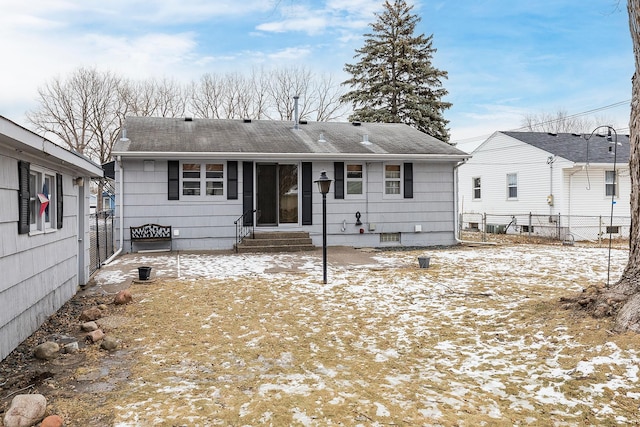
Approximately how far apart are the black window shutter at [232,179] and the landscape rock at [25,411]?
933 cm

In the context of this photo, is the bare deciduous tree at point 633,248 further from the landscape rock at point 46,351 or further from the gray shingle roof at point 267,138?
the gray shingle roof at point 267,138

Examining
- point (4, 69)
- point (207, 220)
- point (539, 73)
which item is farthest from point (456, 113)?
point (4, 69)

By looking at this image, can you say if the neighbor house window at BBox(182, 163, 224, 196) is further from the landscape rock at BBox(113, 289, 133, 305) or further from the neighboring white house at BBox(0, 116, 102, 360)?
the landscape rock at BBox(113, 289, 133, 305)

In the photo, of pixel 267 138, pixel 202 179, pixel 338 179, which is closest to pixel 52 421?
pixel 202 179

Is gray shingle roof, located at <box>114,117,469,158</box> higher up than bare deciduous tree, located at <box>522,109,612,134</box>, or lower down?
lower down

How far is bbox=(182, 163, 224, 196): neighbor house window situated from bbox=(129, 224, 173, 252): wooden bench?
3.68 feet

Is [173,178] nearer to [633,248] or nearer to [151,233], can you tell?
[151,233]

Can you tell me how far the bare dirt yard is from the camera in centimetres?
302

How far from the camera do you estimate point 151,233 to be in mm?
11578

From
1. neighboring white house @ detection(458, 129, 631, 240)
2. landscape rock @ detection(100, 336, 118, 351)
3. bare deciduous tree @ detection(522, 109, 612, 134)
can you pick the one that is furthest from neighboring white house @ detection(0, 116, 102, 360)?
bare deciduous tree @ detection(522, 109, 612, 134)

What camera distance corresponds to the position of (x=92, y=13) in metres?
12.8

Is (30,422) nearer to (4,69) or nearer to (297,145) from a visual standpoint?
(297,145)

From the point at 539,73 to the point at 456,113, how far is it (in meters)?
5.50

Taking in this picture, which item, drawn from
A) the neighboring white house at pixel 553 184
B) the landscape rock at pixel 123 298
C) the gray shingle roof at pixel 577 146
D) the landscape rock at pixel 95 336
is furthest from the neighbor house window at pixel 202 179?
the gray shingle roof at pixel 577 146
